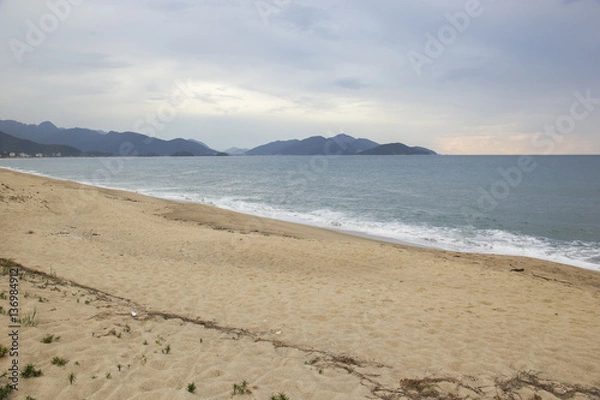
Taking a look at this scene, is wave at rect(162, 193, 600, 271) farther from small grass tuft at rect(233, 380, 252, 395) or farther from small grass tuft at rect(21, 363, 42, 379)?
small grass tuft at rect(21, 363, 42, 379)

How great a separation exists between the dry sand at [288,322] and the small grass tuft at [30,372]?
0.08 meters

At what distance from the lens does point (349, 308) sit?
7.53 metres

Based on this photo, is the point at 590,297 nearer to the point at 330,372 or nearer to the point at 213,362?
the point at 330,372

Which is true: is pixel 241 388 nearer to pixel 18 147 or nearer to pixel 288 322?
pixel 288 322

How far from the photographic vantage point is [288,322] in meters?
6.55

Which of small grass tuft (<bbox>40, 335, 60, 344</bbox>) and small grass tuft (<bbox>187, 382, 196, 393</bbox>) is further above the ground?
small grass tuft (<bbox>40, 335, 60, 344</bbox>)

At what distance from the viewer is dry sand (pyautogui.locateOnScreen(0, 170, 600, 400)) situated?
4.44 metres

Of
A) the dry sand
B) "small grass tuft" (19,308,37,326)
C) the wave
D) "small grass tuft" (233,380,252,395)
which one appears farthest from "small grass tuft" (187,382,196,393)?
the wave

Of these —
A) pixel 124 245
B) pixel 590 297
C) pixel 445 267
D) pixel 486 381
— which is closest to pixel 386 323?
pixel 486 381

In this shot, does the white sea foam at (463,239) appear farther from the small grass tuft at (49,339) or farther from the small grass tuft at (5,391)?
the small grass tuft at (5,391)

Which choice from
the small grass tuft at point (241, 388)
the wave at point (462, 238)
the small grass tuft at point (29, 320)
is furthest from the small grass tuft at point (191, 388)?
the wave at point (462, 238)

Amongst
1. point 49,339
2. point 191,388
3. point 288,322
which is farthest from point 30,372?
point 288,322

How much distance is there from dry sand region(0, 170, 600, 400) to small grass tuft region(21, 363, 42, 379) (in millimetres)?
84

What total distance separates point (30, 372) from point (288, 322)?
3.87m
